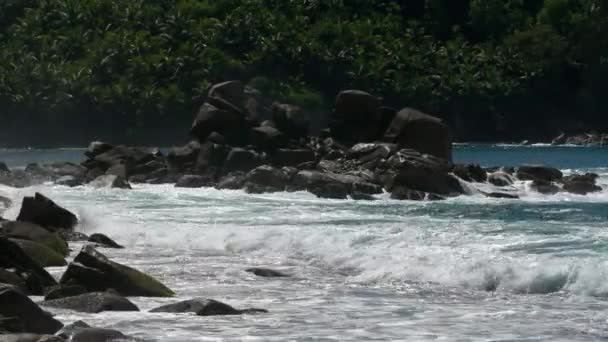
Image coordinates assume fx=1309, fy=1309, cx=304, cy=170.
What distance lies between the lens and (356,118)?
2021 inches

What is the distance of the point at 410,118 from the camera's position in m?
49.1

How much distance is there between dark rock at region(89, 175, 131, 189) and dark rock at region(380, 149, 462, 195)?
31.2 ft

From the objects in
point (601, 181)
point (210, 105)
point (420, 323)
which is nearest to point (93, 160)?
point (210, 105)

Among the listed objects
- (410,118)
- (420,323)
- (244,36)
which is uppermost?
(244,36)

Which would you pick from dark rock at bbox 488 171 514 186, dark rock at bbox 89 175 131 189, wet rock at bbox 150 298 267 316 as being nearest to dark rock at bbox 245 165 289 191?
dark rock at bbox 89 175 131 189

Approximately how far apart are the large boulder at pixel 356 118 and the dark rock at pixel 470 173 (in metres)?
4.04

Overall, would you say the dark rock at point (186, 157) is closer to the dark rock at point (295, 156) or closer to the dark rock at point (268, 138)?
the dark rock at point (268, 138)

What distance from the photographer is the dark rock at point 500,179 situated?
159 feet

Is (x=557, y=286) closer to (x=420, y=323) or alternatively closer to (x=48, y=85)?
(x=420, y=323)

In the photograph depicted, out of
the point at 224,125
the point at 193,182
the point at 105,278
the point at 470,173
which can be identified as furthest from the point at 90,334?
the point at 224,125

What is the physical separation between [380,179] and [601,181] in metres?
12.3

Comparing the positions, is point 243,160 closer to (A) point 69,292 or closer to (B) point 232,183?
(B) point 232,183

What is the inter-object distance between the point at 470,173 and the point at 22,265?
30863 millimetres

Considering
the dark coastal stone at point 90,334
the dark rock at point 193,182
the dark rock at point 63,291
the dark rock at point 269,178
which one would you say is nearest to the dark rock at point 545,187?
the dark rock at point 269,178
